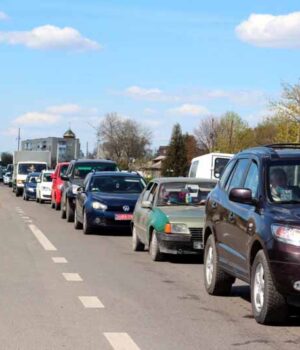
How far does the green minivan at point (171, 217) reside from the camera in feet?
41.2

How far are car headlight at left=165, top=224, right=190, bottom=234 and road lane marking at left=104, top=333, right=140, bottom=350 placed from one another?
17.8 ft

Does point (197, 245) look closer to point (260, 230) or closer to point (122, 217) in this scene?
point (260, 230)

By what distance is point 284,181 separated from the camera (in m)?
8.05

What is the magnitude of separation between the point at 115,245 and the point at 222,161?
1355 centimetres

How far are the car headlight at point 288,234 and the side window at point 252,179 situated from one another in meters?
0.91

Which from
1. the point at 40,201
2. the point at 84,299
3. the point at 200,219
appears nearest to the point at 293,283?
the point at 84,299

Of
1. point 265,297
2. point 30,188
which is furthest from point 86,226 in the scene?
point 30,188

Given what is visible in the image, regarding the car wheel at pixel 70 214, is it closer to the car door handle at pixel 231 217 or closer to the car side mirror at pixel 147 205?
the car side mirror at pixel 147 205

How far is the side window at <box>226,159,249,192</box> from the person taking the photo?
8914 millimetres

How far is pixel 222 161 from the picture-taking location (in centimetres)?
2897

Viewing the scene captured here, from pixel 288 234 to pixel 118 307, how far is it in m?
2.44

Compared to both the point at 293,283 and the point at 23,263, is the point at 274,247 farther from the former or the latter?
the point at 23,263

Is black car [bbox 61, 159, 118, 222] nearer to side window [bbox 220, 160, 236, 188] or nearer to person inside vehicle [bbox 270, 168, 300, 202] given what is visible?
side window [bbox 220, 160, 236, 188]

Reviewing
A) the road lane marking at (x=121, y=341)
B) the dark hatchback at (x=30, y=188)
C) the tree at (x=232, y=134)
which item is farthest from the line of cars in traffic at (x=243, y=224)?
the tree at (x=232, y=134)
